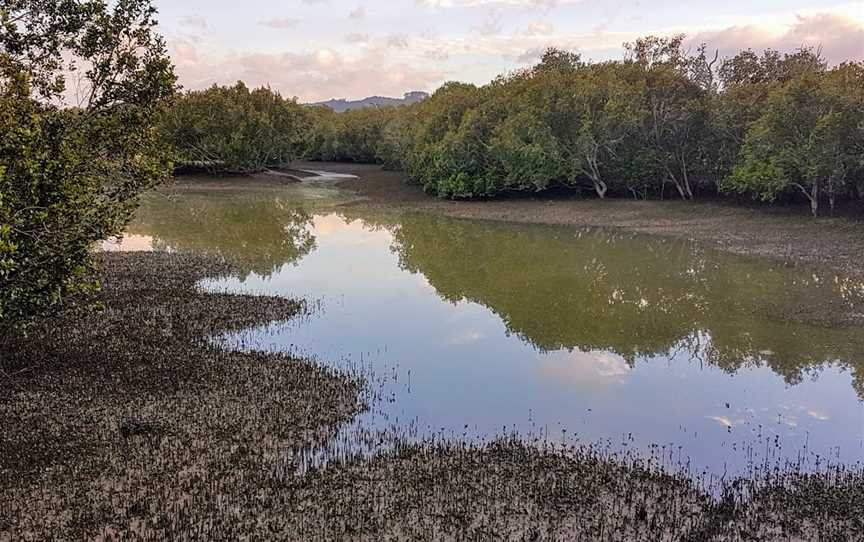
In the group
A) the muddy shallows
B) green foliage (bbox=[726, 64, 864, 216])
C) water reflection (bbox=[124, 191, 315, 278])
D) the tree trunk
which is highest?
green foliage (bbox=[726, 64, 864, 216])

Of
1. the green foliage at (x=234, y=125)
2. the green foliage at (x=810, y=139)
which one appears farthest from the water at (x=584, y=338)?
the green foliage at (x=234, y=125)

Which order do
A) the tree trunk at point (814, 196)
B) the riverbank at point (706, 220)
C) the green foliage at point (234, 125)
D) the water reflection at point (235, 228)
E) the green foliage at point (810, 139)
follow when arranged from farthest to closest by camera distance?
the green foliage at point (234, 125)
the tree trunk at point (814, 196)
the green foliage at point (810, 139)
the water reflection at point (235, 228)
the riverbank at point (706, 220)

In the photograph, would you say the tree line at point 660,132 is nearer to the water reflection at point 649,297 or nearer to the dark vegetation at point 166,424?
the water reflection at point 649,297

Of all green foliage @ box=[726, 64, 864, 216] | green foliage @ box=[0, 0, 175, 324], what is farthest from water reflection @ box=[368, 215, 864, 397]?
green foliage @ box=[0, 0, 175, 324]

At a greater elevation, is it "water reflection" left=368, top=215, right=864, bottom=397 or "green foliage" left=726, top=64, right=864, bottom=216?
"green foliage" left=726, top=64, right=864, bottom=216

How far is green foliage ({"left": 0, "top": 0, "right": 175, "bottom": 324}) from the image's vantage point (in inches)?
427

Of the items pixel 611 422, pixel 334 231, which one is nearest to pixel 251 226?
pixel 334 231

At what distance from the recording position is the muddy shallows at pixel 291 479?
912 centimetres

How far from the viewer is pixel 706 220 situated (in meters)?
40.6

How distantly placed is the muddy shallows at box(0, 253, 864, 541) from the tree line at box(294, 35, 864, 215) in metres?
29.3

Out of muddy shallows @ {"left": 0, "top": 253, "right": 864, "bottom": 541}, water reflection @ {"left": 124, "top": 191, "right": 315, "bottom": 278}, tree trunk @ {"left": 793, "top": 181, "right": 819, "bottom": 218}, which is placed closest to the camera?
muddy shallows @ {"left": 0, "top": 253, "right": 864, "bottom": 541}

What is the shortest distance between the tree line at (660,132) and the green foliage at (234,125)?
58.7ft

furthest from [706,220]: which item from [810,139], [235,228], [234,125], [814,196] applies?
[234,125]

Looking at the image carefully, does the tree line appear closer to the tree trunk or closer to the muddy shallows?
the tree trunk
